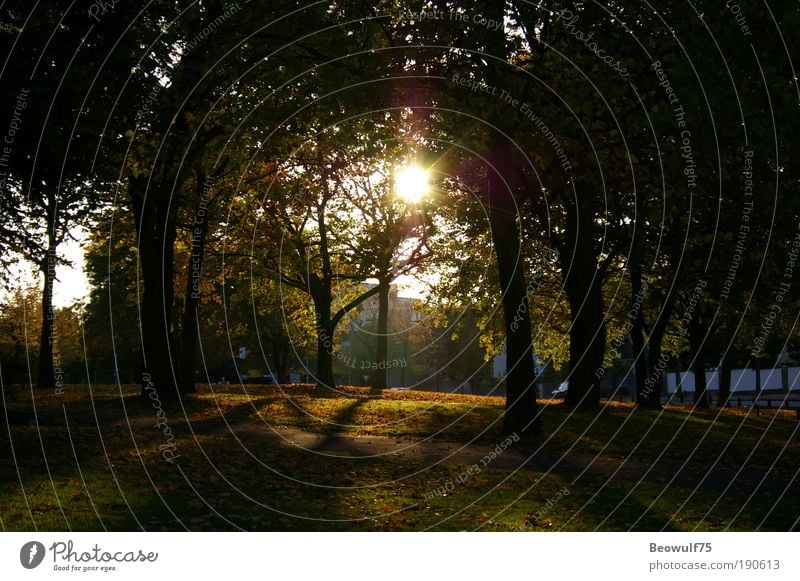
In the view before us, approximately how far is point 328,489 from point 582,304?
1935 cm

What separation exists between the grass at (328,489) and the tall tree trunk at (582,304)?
9.02 metres

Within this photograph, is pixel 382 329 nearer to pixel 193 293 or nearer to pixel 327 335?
pixel 327 335

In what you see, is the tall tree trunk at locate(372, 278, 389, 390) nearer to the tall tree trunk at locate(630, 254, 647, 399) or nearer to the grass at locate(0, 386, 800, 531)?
the tall tree trunk at locate(630, 254, 647, 399)

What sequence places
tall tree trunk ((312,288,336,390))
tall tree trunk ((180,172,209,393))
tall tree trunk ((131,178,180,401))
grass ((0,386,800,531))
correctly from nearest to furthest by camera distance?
1. grass ((0,386,800,531))
2. tall tree trunk ((131,178,180,401))
3. tall tree trunk ((180,172,209,393))
4. tall tree trunk ((312,288,336,390))

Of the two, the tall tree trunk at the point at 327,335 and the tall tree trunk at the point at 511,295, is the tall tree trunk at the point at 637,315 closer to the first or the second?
the tall tree trunk at the point at 511,295

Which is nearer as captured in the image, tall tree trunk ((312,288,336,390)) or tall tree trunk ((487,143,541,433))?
tall tree trunk ((487,143,541,433))

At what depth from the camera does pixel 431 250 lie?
1953 inches

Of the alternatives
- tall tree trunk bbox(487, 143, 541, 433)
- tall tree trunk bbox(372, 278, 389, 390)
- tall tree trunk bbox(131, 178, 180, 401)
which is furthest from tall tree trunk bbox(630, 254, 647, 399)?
tall tree trunk bbox(131, 178, 180, 401)

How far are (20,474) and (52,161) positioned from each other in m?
6.49

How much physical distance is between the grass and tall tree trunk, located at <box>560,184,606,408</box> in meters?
9.02

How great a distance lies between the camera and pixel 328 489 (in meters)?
15.8

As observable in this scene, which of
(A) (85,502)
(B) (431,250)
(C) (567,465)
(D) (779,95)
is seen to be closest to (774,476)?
(C) (567,465)

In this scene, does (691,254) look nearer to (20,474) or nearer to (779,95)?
(779,95)

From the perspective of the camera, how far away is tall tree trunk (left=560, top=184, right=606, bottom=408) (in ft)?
109
